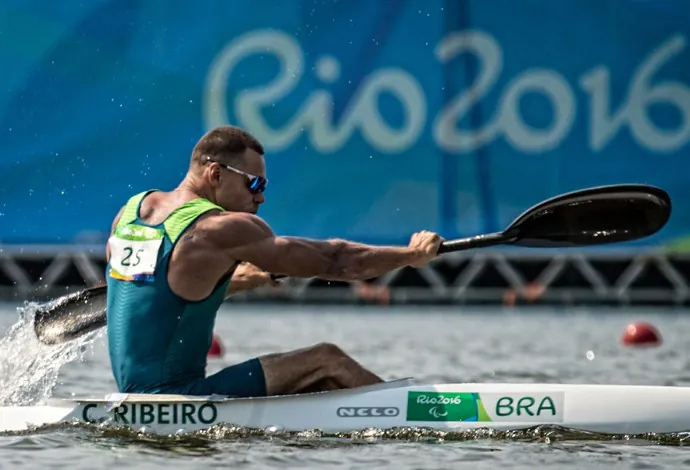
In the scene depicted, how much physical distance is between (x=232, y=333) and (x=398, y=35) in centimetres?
543

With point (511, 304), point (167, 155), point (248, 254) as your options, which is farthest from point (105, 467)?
point (511, 304)

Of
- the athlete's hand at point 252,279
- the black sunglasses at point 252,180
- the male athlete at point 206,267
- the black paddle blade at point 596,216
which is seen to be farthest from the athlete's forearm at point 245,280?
the black paddle blade at point 596,216

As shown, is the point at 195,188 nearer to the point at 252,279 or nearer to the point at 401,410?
the point at 252,279

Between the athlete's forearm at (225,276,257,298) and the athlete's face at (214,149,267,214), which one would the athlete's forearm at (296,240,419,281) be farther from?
the athlete's forearm at (225,276,257,298)

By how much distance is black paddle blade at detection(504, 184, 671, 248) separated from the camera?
9258 millimetres

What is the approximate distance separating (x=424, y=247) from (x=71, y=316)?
2.56m

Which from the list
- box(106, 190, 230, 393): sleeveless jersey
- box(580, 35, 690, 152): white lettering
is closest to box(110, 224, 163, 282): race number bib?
box(106, 190, 230, 393): sleeveless jersey

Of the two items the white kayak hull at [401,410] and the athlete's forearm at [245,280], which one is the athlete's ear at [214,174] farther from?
the white kayak hull at [401,410]

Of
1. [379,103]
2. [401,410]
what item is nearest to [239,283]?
[401,410]

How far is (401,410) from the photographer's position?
26.6 ft

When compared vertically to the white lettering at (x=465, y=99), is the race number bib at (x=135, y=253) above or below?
below

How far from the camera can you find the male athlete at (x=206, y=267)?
7879 millimetres

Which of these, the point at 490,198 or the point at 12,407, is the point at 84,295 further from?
the point at 490,198

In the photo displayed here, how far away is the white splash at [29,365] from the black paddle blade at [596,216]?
3010 millimetres
